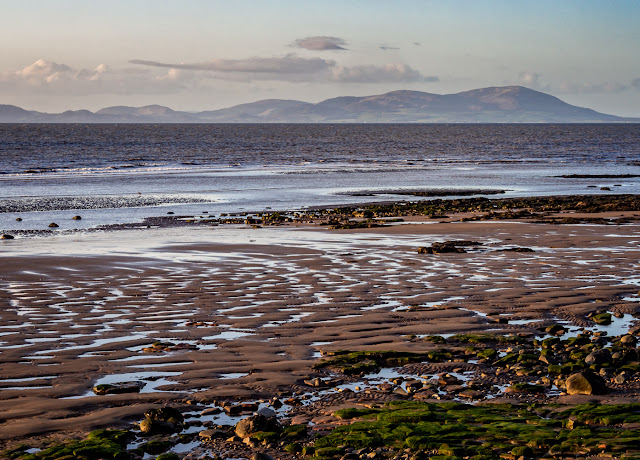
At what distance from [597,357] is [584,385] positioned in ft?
3.47

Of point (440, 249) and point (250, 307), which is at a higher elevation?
point (440, 249)

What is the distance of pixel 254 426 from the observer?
6.44 metres

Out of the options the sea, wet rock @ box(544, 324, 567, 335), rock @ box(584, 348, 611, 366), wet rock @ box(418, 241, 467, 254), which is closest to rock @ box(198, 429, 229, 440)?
rock @ box(584, 348, 611, 366)

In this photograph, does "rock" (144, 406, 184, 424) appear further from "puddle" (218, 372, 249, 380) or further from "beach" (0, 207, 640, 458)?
"puddle" (218, 372, 249, 380)

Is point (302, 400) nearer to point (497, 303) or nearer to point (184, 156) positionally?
point (497, 303)

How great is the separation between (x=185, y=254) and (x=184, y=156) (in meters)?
60.9

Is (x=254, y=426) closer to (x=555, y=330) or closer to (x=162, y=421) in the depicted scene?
(x=162, y=421)

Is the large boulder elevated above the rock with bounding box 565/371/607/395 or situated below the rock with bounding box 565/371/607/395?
below

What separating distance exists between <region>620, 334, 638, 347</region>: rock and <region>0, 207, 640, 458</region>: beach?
0.82 m

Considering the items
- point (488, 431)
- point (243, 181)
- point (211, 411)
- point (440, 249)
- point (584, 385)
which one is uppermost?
point (243, 181)

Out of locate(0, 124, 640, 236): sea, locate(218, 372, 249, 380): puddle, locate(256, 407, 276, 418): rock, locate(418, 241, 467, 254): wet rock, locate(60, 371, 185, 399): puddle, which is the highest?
locate(0, 124, 640, 236): sea

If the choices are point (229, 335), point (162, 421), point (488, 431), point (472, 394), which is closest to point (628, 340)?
point (472, 394)

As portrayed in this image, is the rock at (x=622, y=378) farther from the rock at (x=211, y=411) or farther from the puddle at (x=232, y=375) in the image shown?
the rock at (x=211, y=411)

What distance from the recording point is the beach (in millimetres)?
7652
